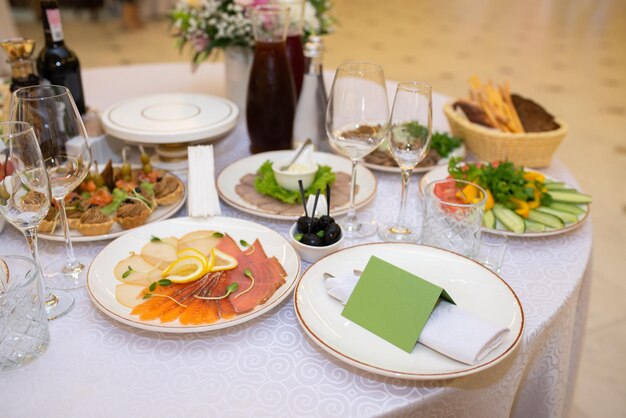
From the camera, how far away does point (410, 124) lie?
1.12 meters

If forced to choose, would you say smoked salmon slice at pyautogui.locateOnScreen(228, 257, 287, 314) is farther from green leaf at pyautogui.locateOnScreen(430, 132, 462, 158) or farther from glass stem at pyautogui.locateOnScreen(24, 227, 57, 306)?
green leaf at pyautogui.locateOnScreen(430, 132, 462, 158)

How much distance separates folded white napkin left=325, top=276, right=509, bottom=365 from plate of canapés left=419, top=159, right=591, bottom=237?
37 centimetres

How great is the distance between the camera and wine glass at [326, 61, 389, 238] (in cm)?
113

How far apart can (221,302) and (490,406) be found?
1.62 ft

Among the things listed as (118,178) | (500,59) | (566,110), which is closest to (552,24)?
(500,59)

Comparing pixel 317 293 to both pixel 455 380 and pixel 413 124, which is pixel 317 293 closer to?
pixel 455 380

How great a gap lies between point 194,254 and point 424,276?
449mm

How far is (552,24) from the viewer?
7797 millimetres

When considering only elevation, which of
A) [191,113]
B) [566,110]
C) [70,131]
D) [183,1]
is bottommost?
[566,110]

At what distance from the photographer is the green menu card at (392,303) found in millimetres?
856

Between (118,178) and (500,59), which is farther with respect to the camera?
(500,59)

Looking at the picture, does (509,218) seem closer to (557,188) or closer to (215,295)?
(557,188)

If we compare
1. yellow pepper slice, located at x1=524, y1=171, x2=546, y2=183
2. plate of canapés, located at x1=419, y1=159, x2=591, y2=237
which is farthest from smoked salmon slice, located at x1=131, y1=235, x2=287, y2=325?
yellow pepper slice, located at x1=524, y1=171, x2=546, y2=183

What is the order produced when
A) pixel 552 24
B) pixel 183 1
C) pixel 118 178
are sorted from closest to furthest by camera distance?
pixel 118 178 → pixel 183 1 → pixel 552 24
